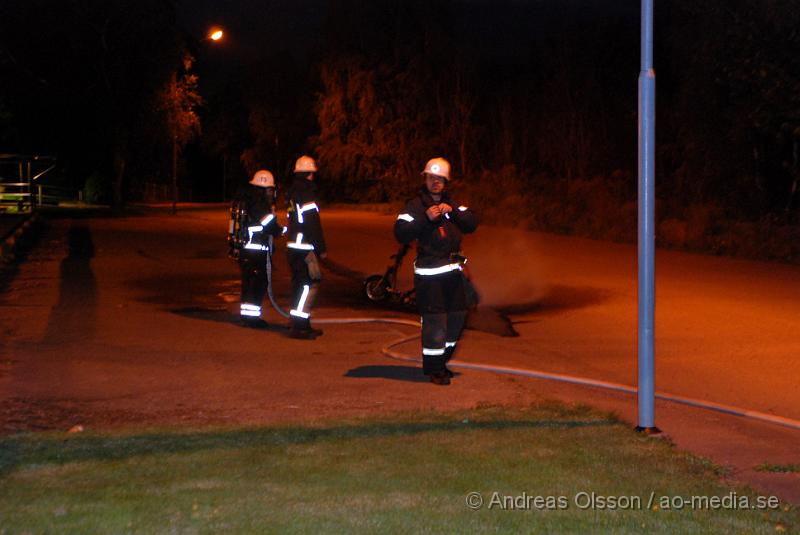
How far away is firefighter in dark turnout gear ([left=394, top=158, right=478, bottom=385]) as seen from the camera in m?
9.06

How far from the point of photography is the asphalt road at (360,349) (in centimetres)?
834

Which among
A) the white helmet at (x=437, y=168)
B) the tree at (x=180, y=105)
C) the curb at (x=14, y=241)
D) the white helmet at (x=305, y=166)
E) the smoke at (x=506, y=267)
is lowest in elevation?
the smoke at (x=506, y=267)

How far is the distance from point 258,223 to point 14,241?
617 inches

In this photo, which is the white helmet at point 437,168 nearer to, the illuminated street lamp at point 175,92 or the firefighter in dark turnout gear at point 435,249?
the firefighter in dark turnout gear at point 435,249

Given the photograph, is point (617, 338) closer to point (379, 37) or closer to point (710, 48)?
point (710, 48)

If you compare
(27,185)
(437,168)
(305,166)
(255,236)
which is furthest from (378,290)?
(27,185)

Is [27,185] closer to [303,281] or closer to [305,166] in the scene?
[305,166]

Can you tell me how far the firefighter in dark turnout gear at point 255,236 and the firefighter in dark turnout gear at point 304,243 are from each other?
0.69m

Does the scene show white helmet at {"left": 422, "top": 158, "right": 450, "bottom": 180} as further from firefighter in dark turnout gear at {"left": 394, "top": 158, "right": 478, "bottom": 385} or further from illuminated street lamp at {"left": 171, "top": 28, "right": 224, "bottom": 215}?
illuminated street lamp at {"left": 171, "top": 28, "right": 224, "bottom": 215}

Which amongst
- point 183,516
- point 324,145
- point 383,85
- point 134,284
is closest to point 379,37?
point 383,85

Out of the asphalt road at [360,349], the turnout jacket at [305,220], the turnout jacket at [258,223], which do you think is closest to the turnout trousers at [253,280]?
the turnout jacket at [258,223]

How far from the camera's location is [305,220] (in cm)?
1166

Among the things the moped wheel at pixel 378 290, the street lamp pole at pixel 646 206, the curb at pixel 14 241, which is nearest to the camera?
the street lamp pole at pixel 646 206

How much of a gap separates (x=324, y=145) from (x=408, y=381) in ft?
166
